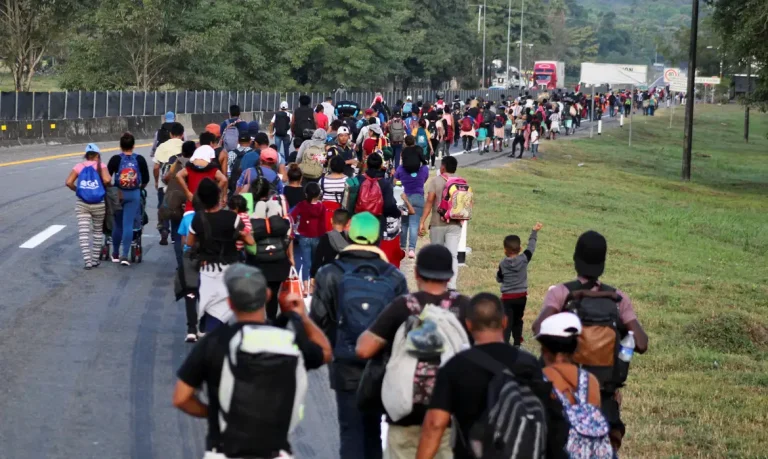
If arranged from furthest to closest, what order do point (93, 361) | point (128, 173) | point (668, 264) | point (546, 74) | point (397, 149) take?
point (546, 74) → point (397, 149) → point (668, 264) → point (128, 173) → point (93, 361)

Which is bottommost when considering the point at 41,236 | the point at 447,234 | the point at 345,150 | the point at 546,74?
the point at 41,236

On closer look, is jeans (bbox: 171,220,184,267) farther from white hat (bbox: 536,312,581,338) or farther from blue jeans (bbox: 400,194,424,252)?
white hat (bbox: 536,312,581,338)

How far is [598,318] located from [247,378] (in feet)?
7.50

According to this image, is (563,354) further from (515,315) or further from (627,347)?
(515,315)

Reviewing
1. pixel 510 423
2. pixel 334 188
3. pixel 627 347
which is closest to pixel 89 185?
pixel 334 188

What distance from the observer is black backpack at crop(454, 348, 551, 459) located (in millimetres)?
5375

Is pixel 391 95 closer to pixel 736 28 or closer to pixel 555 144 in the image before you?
pixel 555 144

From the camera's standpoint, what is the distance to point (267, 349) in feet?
18.1

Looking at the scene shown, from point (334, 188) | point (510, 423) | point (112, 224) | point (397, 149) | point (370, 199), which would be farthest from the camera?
point (397, 149)

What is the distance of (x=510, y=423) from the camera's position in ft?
17.6

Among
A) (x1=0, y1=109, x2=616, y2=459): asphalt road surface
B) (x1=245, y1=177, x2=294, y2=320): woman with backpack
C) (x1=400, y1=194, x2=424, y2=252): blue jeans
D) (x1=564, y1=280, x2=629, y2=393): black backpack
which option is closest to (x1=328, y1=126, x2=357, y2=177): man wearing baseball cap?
(x1=400, y1=194, x2=424, y2=252): blue jeans

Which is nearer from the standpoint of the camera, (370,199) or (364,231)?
(364,231)

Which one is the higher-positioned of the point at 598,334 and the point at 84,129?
the point at 84,129

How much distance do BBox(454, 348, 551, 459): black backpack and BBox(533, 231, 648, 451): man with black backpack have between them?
1445mm
